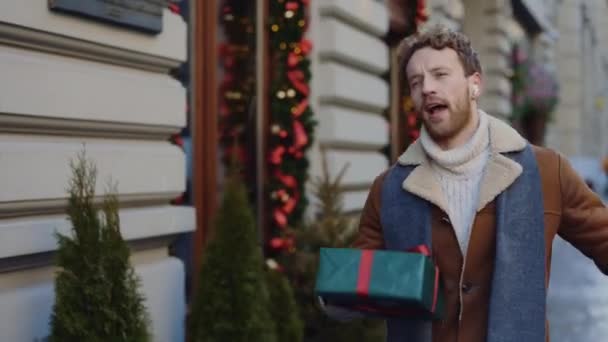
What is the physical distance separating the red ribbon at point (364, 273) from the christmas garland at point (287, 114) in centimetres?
427

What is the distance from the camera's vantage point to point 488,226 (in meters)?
2.64

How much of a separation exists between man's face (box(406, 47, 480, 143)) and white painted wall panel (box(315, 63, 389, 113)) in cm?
488

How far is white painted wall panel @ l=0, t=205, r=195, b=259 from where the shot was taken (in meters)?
3.72

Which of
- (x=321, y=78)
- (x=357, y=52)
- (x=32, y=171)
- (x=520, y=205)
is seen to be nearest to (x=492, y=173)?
(x=520, y=205)

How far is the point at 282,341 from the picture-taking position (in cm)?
513

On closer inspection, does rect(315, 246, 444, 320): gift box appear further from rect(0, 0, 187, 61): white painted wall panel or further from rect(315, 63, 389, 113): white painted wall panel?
rect(315, 63, 389, 113): white painted wall panel

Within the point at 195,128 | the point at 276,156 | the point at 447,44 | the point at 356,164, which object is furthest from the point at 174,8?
the point at 356,164

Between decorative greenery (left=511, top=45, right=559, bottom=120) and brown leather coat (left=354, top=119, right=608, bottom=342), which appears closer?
brown leather coat (left=354, top=119, right=608, bottom=342)

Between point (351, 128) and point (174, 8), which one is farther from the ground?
point (174, 8)

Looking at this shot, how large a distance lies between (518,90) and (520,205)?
14.6 metres

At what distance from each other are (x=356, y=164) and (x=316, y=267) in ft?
8.71

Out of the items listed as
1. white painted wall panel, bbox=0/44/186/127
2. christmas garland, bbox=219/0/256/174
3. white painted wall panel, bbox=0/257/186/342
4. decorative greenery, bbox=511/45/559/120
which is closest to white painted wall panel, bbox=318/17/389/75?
christmas garland, bbox=219/0/256/174

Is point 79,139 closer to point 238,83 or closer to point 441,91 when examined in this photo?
point 441,91

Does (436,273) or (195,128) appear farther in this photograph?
(195,128)
